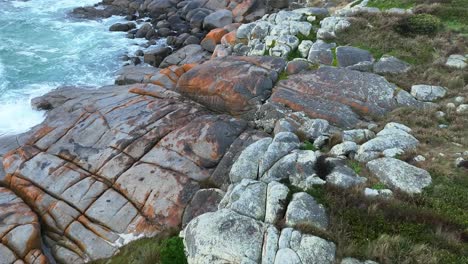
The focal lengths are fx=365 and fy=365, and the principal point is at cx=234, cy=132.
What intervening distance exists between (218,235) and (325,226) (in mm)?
3419

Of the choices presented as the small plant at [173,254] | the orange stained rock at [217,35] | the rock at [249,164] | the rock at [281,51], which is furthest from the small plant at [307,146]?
the orange stained rock at [217,35]

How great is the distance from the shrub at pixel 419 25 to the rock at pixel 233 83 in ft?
30.9

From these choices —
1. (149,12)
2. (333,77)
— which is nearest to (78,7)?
(149,12)

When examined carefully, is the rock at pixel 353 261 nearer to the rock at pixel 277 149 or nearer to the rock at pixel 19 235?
the rock at pixel 277 149

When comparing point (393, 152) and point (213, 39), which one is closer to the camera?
point (393, 152)

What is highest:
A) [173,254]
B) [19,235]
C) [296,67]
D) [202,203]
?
[296,67]

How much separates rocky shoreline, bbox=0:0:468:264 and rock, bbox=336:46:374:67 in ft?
0.25

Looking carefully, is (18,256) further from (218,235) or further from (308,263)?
(308,263)

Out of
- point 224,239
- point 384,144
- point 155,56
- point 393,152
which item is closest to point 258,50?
point 384,144

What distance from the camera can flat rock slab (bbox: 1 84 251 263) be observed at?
15.8 metres

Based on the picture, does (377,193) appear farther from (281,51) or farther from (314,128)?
(281,51)

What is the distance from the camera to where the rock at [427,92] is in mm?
19656

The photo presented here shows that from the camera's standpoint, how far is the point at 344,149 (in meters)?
15.1

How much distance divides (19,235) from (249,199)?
10337mm
